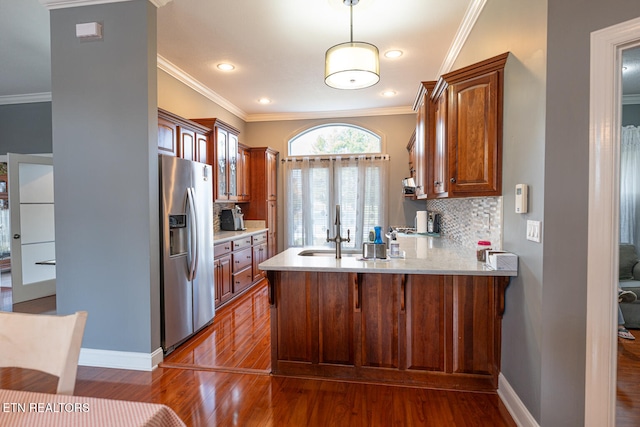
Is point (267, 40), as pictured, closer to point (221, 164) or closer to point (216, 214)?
point (221, 164)

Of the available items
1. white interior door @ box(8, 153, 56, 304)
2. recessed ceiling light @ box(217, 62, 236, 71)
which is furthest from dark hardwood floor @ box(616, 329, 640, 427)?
white interior door @ box(8, 153, 56, 304)

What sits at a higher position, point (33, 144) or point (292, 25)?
point (292, 25)

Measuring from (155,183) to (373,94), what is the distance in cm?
354

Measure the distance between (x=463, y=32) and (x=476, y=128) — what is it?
1388 mm

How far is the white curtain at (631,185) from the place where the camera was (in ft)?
12.0

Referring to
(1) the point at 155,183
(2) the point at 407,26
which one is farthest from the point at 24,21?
(2) the point at 407,26

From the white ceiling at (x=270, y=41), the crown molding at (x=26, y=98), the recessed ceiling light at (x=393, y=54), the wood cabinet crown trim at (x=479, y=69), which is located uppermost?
the recessed ceiling light at (x=393, y=54)

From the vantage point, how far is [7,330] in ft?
3.65

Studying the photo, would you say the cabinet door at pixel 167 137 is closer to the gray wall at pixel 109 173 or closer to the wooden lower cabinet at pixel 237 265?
the gray wall at pixel 109 173

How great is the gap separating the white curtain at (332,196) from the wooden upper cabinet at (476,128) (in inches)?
133

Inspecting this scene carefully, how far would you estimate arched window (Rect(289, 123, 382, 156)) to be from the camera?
238 inches

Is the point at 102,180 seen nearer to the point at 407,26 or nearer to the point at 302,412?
the point at 302,412

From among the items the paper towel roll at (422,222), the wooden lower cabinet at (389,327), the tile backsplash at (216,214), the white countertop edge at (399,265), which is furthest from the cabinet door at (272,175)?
the wooden lower cabinet at (389,327)

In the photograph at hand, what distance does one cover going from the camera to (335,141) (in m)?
6.16
